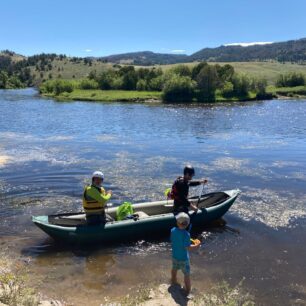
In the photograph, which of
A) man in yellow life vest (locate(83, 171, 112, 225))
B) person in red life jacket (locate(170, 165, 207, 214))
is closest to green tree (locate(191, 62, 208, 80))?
person in red life jacket (locate(170, 165, 207, 214))

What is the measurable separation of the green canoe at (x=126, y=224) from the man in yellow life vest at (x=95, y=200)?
8.7 inches

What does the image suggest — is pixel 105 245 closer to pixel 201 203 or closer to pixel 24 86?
pixel 201 203

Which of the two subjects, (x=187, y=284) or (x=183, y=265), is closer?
(x=183, y=265)

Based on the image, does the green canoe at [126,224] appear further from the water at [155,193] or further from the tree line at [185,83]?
the tree line at [185,83]

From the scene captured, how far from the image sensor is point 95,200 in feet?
38.0

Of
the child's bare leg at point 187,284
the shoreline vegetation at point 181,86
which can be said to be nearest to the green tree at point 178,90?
the shoreline vegetation at point 181,86

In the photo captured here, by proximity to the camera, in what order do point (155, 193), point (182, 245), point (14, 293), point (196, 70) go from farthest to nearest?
point (196, 70) → point (155, 193) → point (182, 245) → point (14, 293)

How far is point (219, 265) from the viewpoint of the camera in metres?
11.1

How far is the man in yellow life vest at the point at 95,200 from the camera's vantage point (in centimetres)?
1134

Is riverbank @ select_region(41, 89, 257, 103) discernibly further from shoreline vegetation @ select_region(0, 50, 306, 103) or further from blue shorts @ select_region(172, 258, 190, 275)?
blue shorts @ select_region(172, 258, 190, 275)

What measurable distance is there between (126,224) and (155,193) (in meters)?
5.18

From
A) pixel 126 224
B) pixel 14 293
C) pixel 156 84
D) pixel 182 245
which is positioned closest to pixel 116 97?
pixel 156 84

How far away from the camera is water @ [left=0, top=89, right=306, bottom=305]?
10.4 m

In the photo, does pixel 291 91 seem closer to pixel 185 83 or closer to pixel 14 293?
pixel 185 83
